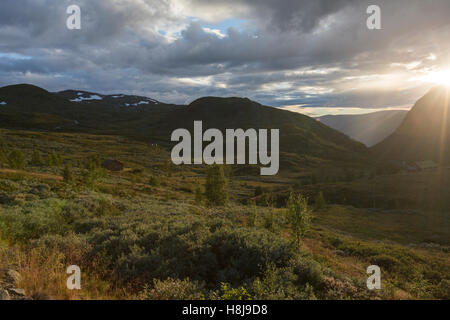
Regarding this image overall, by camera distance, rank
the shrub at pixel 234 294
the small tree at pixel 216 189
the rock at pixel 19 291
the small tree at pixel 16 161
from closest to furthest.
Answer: the rock at pixel 19 291
the shrub at pixel 234 294
the small tree at pixel 216 189
the small tree at pixel 16 161

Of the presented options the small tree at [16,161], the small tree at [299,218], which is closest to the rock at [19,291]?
the small tree at [299,218]

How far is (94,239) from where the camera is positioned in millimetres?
10844

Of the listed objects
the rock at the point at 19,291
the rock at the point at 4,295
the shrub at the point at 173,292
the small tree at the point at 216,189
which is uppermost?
the rock at the point at 4,295

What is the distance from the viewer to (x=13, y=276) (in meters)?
6.59

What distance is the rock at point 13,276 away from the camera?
6469 millimetres

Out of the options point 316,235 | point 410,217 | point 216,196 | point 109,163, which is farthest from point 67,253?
point 109,163

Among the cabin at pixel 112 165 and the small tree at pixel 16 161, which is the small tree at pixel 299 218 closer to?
the small tree at pixel 16 161

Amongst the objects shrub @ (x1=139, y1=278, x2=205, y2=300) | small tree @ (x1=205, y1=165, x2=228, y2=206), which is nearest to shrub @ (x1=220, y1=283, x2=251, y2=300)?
shrub @ (x1=139, y1=278, x2=205, y2=300)

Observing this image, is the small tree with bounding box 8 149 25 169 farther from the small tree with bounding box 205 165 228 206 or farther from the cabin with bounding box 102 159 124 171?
the small tree with bounding box 205 165 228 206

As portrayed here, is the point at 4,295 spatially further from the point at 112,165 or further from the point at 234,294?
the point at 112,165

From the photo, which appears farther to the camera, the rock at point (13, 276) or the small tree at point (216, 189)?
the small tree at point (216, 189)

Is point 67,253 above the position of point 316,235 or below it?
above
